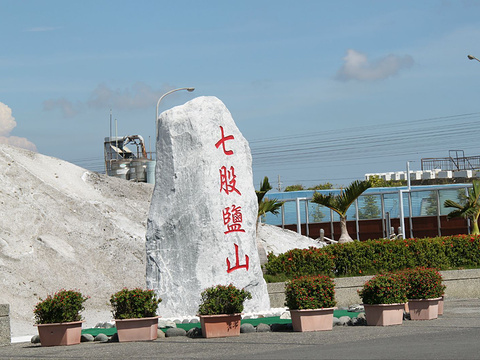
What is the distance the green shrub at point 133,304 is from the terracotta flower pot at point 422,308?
5409 mm

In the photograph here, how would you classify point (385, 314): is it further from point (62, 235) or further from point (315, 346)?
point (62, 235)

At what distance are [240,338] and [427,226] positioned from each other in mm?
26402

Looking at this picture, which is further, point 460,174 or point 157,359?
point 460,174

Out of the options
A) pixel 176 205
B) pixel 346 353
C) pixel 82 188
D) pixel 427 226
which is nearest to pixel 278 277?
pixel 176 205

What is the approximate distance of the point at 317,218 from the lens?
39500 mm

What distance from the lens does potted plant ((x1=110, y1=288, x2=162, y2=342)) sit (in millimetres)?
12719

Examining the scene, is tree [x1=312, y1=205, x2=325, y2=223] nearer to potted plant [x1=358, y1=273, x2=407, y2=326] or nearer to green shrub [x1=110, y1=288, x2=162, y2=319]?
potted plant [x1=358, y1=273, x2=407, y2=326]

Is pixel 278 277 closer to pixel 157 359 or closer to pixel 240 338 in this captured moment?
pixel 240 338

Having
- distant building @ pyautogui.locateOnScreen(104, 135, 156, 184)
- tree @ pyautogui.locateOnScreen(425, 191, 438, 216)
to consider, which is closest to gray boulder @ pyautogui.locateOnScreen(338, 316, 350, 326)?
tree @ pyautogui.locateOnScreen(425, 191, 438, 216)

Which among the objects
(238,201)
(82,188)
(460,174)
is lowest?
(238,201)

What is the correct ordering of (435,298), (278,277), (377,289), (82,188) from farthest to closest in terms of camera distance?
(82,188) < (278,277) < (435,298) < (377,289)

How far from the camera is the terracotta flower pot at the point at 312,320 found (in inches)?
521

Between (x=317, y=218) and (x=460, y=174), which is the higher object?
(x=460, y=174)

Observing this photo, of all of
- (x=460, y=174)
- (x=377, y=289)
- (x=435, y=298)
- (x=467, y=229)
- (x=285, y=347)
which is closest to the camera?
(x=285, y=347)
